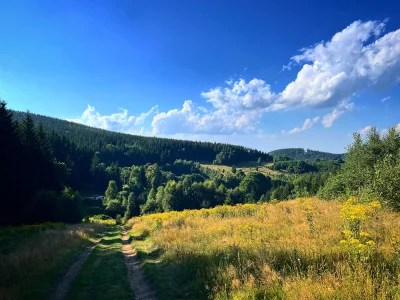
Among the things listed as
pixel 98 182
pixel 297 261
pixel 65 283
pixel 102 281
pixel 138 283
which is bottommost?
pixel 98 182

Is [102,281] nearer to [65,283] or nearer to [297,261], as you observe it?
[65,283]

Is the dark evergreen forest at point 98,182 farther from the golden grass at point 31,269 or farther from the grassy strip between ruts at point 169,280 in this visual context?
the golden grass at point 31,269

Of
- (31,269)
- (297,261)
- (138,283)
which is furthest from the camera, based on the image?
(31,269)

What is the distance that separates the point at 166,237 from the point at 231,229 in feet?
14.8

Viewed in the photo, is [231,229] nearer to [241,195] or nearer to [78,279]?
[78,279]

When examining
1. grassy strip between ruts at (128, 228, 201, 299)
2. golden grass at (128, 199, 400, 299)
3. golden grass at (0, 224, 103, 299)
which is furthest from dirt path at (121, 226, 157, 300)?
golden grass at (0, 224, 103, 299)

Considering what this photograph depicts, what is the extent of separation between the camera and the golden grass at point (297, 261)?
6672mm

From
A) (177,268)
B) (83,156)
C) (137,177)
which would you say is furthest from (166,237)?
(137,177)

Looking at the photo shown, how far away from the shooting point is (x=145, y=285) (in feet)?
36.1

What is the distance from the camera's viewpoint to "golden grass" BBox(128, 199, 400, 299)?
667 cm

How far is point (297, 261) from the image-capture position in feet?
29.2

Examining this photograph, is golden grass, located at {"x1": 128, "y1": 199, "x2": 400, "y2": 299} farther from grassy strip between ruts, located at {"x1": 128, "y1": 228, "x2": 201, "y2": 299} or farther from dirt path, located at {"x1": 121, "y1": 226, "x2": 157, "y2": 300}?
dirt path, located at {"x1": 121, "y1": 226, "x2": 157, "y2": 300}

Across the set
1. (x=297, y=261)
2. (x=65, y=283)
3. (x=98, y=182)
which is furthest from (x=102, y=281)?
(x=98, y=182)

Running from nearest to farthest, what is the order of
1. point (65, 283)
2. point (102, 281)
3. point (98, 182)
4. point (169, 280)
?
point (169, 280) → point (65, 283) → point (102, 281) → point (98, 182)
